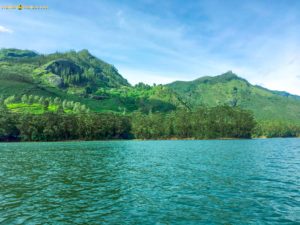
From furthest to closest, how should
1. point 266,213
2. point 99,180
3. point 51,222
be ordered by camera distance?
point 99,180, point 266,213, point 51,222

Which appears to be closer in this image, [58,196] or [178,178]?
[58,196]

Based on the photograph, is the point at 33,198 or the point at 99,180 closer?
the point at 33,198

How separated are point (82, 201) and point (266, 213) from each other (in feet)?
65.6

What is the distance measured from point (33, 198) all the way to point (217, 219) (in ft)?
71.9

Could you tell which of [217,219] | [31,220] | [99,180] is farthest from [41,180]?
[217,219]

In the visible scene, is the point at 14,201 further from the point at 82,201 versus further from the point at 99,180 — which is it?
the point at 99,180

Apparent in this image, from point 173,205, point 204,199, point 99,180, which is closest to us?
point 173,205

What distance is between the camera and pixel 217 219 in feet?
77.8

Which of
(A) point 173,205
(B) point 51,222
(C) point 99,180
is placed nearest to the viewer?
(B) point 51,222

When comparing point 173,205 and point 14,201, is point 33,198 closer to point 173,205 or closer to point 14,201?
point 14,201

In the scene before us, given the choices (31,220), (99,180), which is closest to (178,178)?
(99,180)

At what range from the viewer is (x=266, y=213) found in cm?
2538

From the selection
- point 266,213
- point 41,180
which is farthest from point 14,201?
point 266,213

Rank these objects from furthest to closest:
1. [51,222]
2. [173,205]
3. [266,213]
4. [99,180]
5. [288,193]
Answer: [99,180] → [288,193] → [173,205] → [266,213] → [51,222]
